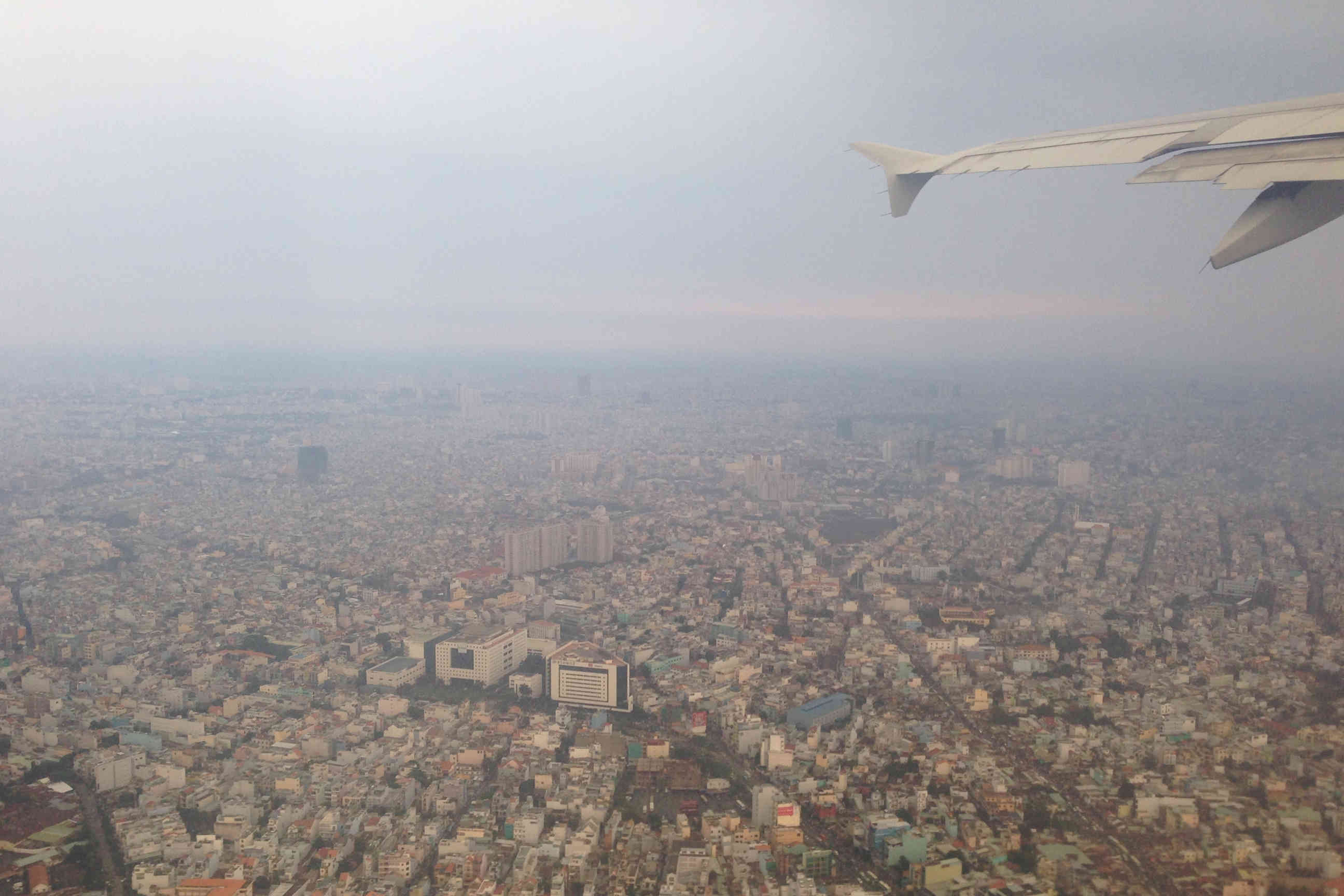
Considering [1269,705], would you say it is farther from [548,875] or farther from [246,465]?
[246,465]

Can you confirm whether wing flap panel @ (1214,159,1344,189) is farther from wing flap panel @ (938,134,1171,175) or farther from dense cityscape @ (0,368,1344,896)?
dense cityscape @ (0,368,1344,896)

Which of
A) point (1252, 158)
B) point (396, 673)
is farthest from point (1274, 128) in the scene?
point (396, 673)

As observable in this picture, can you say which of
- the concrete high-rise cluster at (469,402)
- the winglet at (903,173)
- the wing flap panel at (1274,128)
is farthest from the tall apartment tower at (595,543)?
the wing flap panel at (1274,128)

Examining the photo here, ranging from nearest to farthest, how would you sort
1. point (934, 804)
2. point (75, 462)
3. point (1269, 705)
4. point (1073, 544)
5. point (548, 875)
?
1. point (548, 875)
2. point (934, 804)
3. point (1269, 705)
4. point (1073, 544)
5. point (75, 462)

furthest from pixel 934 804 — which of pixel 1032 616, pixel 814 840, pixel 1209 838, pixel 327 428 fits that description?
pixel 327 428

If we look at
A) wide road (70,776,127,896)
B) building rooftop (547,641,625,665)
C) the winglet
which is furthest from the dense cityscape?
the winglet

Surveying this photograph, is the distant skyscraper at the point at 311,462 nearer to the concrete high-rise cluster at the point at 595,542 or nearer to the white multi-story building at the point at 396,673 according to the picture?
the concrete high-rise cluster at the point at 595,542

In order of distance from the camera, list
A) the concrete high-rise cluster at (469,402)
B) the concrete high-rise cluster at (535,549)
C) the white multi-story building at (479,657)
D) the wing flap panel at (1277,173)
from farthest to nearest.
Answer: the concrete high-rise cluster at (469,402), the concrete high-rise cluster at (535,549), the white multi-story building at (479,657), the wing flap panel at (1277,173)

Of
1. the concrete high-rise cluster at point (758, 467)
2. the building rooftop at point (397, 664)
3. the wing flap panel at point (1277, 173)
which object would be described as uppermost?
the wing flap panel at point (1277, 173)
